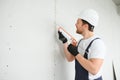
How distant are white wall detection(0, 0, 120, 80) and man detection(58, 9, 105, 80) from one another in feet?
0.49

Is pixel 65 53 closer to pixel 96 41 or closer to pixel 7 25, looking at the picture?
pixel 96 41

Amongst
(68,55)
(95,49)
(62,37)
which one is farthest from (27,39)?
(95,49)

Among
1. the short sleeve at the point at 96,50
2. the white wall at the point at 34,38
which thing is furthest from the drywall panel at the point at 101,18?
the short sleeve at the point at 96,50

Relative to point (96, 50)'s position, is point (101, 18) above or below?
below

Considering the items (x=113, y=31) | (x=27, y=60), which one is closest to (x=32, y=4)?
(x=27, y=60)

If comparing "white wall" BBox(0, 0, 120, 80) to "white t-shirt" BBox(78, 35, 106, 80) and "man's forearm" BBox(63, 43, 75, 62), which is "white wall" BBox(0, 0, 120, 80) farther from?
"white t-shirt" BBox(78, 35, 106, 80)

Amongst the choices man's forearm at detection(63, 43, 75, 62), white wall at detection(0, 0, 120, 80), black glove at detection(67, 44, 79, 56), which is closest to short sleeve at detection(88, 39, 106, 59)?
black glove at detection(67, 44, 79, 56)

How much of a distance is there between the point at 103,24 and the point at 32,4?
144cm

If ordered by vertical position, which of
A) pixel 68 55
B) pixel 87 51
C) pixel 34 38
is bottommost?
pixel 68 55

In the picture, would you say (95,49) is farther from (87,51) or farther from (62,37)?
(62,37)

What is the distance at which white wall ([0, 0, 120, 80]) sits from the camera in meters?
1.62

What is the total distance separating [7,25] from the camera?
→ 5.33ft

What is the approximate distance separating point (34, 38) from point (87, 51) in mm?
518

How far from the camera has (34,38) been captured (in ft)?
6.02
